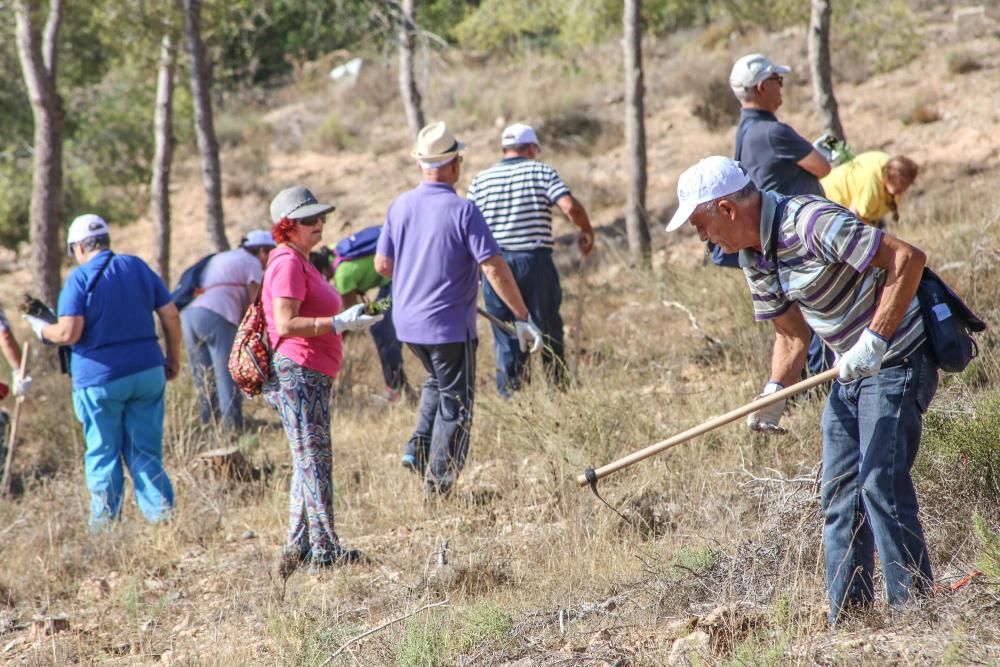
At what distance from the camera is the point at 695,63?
68.3 ft

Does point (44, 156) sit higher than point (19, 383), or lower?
higher

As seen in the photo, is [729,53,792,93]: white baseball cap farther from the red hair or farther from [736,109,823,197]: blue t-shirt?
the red hair

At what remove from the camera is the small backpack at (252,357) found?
204 inches

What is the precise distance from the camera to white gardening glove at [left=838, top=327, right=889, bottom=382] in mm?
3342

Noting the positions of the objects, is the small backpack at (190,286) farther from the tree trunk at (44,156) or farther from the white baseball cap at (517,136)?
the tree trunk at (44,156)

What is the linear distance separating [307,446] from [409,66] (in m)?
8.83

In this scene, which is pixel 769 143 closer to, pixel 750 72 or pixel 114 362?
pixel 750 72

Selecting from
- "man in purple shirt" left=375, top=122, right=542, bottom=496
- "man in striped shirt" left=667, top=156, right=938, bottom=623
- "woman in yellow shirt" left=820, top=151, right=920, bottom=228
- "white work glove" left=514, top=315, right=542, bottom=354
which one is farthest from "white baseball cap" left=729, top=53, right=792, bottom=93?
"man in striped shirt" left=667, top=156, right=938, bottom=623

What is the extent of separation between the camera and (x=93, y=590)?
18.2ft

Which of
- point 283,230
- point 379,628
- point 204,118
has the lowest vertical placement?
point 379,628

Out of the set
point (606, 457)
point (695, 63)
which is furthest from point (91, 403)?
point (695, 63)

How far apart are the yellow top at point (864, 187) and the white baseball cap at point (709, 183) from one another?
355 centimetres

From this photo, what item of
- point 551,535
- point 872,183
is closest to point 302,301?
point 551,535

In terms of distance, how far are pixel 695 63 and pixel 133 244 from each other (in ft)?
37.9
